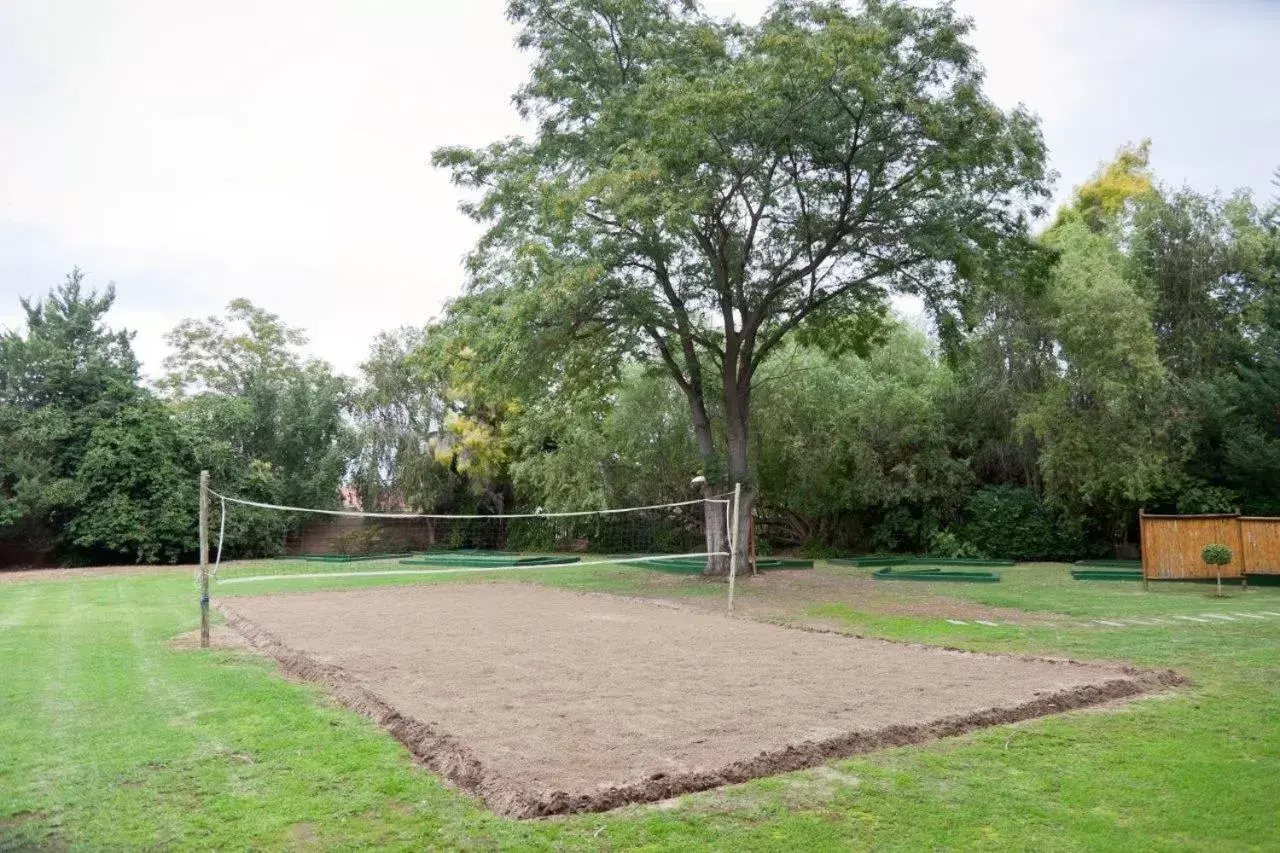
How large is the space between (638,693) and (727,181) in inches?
398

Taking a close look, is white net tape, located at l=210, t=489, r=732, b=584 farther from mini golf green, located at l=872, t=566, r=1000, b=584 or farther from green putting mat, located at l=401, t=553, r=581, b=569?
mini golf green, located at l=872, t=566, r=1000, b=584

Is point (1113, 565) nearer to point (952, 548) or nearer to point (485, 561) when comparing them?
point (952, 548)

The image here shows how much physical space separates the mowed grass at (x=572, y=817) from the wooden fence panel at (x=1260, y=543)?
7.50 metres

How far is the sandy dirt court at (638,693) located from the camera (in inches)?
185

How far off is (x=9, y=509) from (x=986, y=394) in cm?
2549

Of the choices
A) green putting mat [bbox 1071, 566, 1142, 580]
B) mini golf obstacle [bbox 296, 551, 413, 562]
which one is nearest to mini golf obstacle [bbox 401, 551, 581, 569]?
mini golf obstacle [bbox 296, 551, 413, 562]

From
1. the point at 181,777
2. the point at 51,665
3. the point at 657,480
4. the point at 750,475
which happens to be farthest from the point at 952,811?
the point at 657,480

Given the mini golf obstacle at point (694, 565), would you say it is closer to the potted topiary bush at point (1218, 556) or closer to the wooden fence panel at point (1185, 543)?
the wooden fence panel at point (1185, 543)

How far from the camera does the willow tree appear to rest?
1301cm

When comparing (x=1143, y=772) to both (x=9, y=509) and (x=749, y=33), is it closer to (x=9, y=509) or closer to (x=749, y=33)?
(x=749, y=33)

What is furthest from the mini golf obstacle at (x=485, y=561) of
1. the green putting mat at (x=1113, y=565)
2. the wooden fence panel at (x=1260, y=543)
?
the wooden fence panel at (x=1260, y=543)

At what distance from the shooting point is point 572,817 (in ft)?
13.2

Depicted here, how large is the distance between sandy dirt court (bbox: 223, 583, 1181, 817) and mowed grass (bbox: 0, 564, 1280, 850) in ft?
0.70

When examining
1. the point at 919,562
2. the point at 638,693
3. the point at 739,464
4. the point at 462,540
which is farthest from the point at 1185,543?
the point at 462,540
